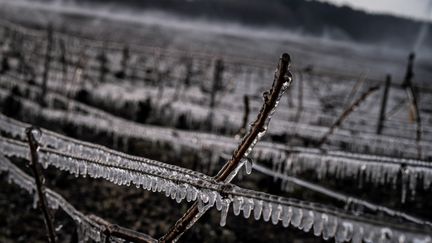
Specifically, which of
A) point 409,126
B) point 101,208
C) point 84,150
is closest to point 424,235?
point 84,150

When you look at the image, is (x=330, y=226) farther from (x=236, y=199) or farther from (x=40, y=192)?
(x=40, y=192)

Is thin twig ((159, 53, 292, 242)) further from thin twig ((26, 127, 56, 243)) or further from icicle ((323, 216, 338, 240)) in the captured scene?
thin twig ((26, 127, 56, 243))

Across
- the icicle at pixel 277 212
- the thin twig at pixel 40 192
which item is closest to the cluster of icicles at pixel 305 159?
the icicle at pixel 277 212

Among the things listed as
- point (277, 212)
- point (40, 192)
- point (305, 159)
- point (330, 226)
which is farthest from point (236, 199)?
point (305, 159)

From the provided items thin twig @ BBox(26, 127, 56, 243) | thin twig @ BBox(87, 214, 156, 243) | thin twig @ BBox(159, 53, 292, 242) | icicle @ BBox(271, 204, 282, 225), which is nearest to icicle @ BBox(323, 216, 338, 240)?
icicle @ BBox(271, 204, 282, 225)

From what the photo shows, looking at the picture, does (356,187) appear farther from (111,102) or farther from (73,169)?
(111,102)

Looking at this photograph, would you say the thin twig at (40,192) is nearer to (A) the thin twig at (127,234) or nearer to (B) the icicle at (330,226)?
(A) the thin twig at (127,234)
